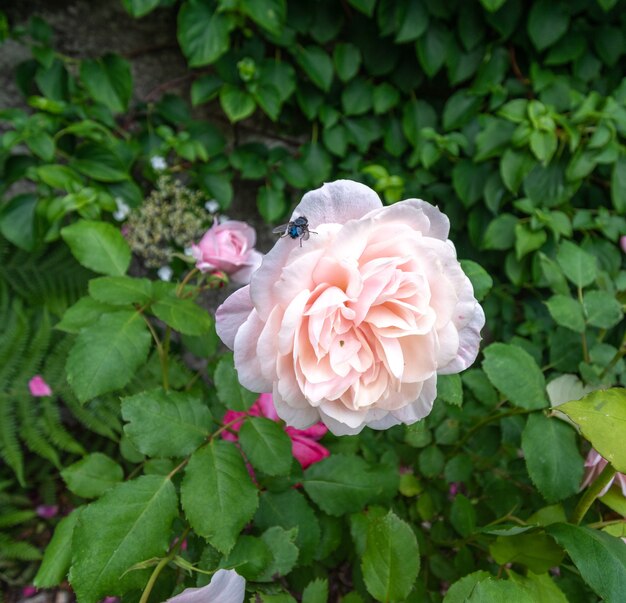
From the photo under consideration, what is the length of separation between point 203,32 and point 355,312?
117 centimetres

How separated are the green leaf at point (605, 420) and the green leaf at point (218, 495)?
1.07ft

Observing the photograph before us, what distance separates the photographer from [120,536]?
47 centimetres

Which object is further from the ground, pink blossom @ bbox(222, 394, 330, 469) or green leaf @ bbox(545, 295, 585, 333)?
green leaf @ bbox(545, 295, 585, 333)

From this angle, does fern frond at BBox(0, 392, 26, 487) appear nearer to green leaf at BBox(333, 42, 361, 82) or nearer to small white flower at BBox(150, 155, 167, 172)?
small white flower at BBox(150, 155, 167, 172)

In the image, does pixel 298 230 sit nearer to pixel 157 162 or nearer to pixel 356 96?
pixel 157 162

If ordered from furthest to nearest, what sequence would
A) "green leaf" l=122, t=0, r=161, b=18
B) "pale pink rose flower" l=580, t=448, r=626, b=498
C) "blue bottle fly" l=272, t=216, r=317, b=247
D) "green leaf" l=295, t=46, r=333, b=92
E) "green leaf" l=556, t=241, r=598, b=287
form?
"green leaf" l=295, t=46, r=333, b=92, "green leaf" l=122, t=0, r=161, b=18, "green leaf" l=556, t=241, r=598, b=287, "pale pink rose flower" l=580, t=448, r=626, b=498, "blue bottle fly" l=272, t=216, r=317, b=247

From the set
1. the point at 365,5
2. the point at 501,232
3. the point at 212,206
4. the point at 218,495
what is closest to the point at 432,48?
the point at 365,5

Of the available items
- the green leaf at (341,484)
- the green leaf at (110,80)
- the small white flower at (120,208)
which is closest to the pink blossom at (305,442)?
the green leaf at (341,484)

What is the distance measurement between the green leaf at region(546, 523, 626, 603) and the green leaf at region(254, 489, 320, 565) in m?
0.28

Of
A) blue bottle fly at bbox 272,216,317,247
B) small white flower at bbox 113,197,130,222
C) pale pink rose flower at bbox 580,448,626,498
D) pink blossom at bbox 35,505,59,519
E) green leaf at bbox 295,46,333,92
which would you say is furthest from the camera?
pink blossom at bbox 35,505,59,519

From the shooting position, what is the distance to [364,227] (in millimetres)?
371

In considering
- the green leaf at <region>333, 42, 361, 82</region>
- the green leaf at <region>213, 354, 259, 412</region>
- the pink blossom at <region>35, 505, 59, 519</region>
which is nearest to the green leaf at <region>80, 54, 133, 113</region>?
the green leaf at <region>333, 42, 361, 82</region>

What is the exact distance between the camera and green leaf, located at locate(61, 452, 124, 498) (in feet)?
→ 2.08

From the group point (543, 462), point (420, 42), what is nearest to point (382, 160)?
point (420, 42)
